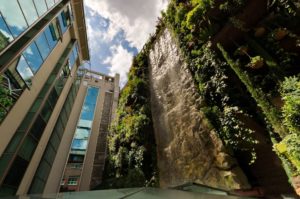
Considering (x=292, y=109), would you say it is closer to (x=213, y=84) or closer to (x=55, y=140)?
(x=213, y=84)

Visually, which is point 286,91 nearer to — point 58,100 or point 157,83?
point 157,83

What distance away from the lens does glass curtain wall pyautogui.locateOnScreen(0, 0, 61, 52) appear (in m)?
6.92

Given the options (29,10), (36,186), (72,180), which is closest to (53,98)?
(36,186)

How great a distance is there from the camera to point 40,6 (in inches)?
384

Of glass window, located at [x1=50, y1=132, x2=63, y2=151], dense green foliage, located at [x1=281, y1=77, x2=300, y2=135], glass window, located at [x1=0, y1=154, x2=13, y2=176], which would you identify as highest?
glass window, located at [x1=50, y1=132, x2=63, y2=151]

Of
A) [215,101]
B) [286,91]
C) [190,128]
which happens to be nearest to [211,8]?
[215,101]

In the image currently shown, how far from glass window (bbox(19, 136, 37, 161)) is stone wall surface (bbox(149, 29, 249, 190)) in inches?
265

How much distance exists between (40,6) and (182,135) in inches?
379

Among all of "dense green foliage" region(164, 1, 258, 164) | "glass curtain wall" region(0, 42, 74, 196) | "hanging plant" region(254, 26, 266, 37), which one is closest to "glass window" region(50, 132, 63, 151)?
"glass curtain wall" region(0, 42, 74, 196)

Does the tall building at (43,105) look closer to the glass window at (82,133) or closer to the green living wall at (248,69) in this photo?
the glass window at (82,133)

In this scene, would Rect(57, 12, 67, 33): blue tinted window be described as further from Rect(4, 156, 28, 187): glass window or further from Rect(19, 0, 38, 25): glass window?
Rect(4, 156, 28, 187): glass window

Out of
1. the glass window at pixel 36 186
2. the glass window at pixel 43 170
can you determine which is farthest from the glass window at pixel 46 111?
the glass window at pixel 36 186

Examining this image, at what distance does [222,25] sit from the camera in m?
8.50

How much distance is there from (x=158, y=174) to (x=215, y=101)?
168 inches
